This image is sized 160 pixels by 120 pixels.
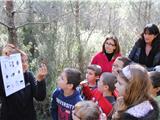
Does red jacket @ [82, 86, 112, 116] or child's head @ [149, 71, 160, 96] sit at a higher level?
child's head @ [149, 71, 160, 96]

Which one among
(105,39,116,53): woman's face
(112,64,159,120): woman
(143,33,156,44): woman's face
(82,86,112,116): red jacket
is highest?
(143,33,156,44): woman's face

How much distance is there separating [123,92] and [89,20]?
7589 mm

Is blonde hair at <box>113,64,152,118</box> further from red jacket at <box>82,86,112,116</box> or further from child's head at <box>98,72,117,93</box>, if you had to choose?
child's head at <box>98,72,117,93</box>

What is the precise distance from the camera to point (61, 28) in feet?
23.7

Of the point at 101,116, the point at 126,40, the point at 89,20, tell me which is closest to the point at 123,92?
the point at 101,116

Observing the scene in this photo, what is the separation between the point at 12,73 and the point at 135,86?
1444 millimetres

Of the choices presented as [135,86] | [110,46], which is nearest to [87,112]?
[135,86]

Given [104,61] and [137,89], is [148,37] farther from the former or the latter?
[137,89]

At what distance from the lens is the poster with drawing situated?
3203 mm

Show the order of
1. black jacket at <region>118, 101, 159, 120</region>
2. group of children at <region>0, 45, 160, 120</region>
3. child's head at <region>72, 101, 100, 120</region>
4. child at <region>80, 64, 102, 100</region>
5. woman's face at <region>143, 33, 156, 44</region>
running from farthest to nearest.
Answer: woman's face at <region>143, 33, 156, 44</region> < child at <region>80, 64, 102, 100</region> < group of children at <region>0, 45, 160, 120</region> < child's head at <region>72, 101, 100, 120</region> < black jacket at <region>118, 101, 159, 120</region>

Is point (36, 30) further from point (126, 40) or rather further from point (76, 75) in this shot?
point (76, 75)

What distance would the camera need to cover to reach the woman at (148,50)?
4414 mm

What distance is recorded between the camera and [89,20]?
977 cm

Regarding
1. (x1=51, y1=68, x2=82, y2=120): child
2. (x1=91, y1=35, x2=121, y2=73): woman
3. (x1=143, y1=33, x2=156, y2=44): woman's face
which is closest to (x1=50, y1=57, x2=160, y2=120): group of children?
(x1=51, y1=68, x2=82, y2=120): child
